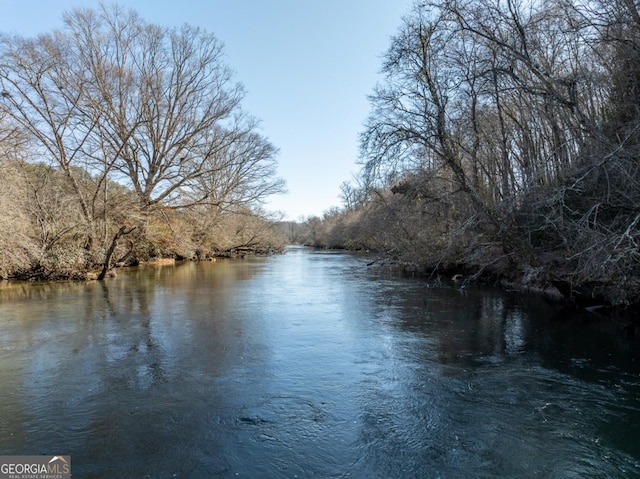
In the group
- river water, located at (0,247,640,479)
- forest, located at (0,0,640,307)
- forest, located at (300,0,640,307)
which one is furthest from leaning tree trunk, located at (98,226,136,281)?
forest, located at (300,0,640,307)

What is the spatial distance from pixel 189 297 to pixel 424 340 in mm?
7766

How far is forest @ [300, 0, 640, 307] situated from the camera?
7246 mm

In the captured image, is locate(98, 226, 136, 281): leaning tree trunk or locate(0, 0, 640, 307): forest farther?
locate(98, 226, 136, 281): leaning tree trunk

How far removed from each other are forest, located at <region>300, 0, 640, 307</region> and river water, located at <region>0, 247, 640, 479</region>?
1807 millimetres

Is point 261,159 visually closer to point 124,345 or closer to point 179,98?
point 179,98

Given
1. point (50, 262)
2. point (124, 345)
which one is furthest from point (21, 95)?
point (124, 345)

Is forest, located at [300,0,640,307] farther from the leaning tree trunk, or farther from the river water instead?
the leaning tree trunk

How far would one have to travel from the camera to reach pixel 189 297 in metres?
12.5

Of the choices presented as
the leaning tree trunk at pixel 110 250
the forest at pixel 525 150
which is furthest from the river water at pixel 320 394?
the leaning tree trunk at pixel 110 250

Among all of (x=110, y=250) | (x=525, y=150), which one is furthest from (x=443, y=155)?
(x=110, y=250)

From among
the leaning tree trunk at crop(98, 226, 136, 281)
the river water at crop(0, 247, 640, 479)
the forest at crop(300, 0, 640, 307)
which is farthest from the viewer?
the leaning tree trunk at crop(98, 226, 136, 281)

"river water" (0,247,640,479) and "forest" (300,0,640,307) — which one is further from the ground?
"forest" (300,0,640,307)

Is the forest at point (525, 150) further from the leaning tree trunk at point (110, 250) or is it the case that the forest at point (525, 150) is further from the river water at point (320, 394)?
the leaning tree trunk at point (110, 250)

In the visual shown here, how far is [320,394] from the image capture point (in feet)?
16.4
